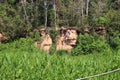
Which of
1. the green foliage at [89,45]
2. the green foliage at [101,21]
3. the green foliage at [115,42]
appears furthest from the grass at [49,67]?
the green foliage at [101,21]

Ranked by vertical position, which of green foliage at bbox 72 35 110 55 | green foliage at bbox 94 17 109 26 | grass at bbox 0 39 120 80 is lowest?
green foliage at bbox 72 35 110 55

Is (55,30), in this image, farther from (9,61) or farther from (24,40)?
(9,61)

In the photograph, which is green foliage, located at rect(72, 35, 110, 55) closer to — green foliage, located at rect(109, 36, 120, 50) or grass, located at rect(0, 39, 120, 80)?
green foliage, located at rect(109, 36, 120, 50)

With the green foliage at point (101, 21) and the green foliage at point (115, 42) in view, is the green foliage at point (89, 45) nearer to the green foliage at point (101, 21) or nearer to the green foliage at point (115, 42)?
the green foliage at point (115, 42)

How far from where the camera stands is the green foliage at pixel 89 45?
2938cm

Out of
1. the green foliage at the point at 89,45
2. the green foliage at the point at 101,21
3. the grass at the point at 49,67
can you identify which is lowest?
the green foliage at the point at 89,45

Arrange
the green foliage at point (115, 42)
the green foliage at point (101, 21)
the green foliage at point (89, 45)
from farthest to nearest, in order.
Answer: the green foliage at point (101, 21) → the green foliage at point (115, 42) → the green foliage at point (89, 45)

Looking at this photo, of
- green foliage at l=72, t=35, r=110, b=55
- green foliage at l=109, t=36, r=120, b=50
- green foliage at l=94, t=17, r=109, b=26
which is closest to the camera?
green foliage at l=72, t=35, r=110, b=55

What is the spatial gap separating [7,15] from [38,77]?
23628 mm

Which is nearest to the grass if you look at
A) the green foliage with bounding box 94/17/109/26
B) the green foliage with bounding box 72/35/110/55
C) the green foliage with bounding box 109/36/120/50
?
the green foliage with bounding box 72/35/110/55

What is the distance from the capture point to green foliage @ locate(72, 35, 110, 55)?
29375 mm

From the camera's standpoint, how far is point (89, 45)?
29.8 metres

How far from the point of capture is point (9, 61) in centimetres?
1152

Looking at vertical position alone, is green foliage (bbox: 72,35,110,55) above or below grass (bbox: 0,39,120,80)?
below
